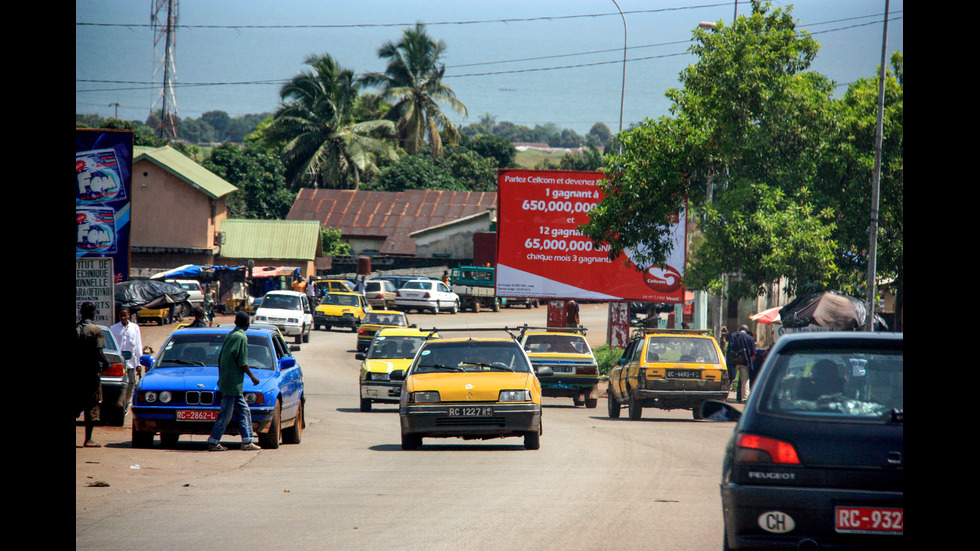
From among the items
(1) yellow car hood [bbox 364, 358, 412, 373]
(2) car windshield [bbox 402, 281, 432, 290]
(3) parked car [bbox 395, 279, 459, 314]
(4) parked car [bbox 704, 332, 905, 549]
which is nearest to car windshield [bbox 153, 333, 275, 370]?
(1) yellow car hood [bbox 364, 358, 412, 373]

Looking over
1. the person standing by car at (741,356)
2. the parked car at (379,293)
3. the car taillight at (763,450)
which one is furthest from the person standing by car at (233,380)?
the parked car at (379,293)

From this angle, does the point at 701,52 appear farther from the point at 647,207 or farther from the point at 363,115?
the point at 363,115

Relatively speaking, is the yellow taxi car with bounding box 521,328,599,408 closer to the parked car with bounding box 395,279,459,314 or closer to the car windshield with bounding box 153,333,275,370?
the car windshield with bounding box 153,333,275,370

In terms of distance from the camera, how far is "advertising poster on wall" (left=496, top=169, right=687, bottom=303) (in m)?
36.9

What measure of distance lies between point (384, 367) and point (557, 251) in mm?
16563

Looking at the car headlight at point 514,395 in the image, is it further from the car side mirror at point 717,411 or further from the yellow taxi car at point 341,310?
the yellow taxi car at point 341,310

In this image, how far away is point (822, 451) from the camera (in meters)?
6.07

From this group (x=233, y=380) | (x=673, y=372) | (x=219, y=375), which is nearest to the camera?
(x=233, y=380)

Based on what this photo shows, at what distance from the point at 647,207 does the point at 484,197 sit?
47332 mm

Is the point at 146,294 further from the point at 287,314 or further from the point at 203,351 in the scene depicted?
the point at 203,351

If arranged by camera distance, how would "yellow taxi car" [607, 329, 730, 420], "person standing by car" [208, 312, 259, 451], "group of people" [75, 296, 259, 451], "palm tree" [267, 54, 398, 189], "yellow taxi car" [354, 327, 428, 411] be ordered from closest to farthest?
"group of people" [75, 296, 259, 451], "person standing by car" [208, 312, 259, 451], "yellow taxi car" [607, 329, 730, 420], "yellow taxi car" [354, 327, 428, 411], "palm tree" [267, 54, 398, 189]

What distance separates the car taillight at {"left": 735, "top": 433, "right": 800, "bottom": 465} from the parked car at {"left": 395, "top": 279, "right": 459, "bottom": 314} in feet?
163

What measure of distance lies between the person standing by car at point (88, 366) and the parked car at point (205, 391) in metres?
0.52

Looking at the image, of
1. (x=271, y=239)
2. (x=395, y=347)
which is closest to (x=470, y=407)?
(x=395, y=347)
